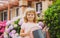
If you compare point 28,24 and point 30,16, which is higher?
point 30,16

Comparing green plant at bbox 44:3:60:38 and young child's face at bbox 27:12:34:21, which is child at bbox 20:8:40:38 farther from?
green plant at bbox 44:3:60:38

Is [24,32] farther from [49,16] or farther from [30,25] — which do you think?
[49,16]

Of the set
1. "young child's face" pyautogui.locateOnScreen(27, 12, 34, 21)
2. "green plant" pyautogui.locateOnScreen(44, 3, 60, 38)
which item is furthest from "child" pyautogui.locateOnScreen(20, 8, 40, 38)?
"green plant" pyautogui.locateOnScreen(44, 3, 60, 38)

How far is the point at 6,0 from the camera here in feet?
41.7

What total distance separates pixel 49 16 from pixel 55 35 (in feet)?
1.39

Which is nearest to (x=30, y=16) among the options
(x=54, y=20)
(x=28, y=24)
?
(x=28, y=24)

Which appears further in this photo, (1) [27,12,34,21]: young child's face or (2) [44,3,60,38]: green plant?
(2) [44,3,60,38]: green plant

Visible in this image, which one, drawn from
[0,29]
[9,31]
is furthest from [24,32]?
[0,29]

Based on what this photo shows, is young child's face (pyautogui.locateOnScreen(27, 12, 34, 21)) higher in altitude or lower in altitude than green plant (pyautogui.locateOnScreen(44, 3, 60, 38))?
higher

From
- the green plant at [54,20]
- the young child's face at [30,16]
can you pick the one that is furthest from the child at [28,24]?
the green plant at [54,20]

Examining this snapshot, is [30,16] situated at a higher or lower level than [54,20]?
higher

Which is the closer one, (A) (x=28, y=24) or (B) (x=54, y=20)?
(A) (x=28, y=24)

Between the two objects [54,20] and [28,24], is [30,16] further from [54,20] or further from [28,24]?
[54,20]

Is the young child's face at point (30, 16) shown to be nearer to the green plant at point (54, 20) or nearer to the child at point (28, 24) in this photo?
the child at point (28, 24)
